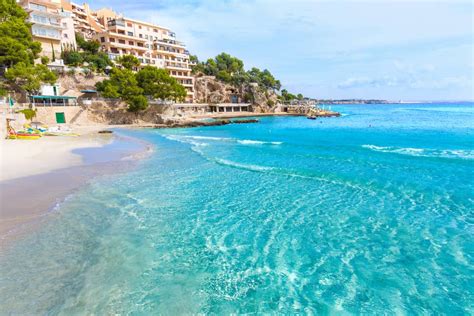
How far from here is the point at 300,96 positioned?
5807 inches

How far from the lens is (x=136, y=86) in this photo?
205 ft

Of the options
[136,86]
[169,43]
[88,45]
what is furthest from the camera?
[169,43]

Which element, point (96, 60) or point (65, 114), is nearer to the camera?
point (65, 114)

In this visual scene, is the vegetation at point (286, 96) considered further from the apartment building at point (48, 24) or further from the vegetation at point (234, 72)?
the apartment building at point (48, 24)

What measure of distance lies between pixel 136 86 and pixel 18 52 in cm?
2200

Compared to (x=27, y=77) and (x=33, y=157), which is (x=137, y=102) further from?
(x=33, y=157)

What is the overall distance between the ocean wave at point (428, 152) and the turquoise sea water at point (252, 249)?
8161 millimetres

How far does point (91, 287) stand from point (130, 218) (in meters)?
5.14

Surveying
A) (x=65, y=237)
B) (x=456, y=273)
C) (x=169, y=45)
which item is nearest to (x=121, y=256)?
(x=65, y=237)

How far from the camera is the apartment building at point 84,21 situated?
8631 centimetres

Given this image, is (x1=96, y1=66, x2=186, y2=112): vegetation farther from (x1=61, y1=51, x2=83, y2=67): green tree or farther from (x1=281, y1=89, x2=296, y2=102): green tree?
(x1=281, y1=89, x2=296, y2=102): green tree

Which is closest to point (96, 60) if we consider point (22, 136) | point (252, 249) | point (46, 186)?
point (22, 136)

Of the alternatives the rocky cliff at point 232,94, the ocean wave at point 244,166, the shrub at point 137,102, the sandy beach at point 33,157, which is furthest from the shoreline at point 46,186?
the rocky cliff at point 232,94

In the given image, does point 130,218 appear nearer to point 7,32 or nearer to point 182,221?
point 182,221
